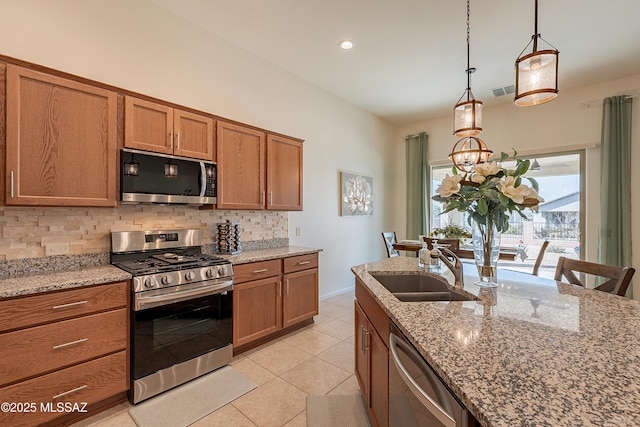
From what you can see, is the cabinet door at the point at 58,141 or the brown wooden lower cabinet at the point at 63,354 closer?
the brown wooden lower cabinet at the point at 63,354

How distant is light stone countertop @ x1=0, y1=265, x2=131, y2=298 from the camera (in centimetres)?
159

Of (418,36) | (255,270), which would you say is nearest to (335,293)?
(255,270)

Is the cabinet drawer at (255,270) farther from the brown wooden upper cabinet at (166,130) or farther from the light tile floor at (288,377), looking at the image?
the brown wooden upper cabinet at (166,130)

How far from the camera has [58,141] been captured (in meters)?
1.90

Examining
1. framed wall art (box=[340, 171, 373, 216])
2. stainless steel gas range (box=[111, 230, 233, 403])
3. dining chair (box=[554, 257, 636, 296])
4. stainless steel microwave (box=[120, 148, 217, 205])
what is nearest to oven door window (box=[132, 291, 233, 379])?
stainless steel gas range (box=[111, 230, 233, 403])

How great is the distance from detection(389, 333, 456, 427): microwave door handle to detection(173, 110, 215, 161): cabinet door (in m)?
2.23

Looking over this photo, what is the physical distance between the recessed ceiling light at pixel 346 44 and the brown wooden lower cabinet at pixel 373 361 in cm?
260

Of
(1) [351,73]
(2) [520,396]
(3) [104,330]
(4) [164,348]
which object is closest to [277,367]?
(4) [164,348]

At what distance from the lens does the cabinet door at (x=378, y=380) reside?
1.36m

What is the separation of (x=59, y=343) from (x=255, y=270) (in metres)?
1.41

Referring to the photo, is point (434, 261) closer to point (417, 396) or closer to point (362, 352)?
point (362, 352)

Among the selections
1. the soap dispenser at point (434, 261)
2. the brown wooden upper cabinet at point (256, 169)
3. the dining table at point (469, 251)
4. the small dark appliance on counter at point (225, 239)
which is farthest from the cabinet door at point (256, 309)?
the dining table at point (469, 251)

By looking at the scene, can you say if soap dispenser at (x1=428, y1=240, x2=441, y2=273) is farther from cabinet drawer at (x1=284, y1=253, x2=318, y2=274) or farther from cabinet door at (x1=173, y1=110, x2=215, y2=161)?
cabinet door at (x1=173, y1=110, x2=215, y2=161)

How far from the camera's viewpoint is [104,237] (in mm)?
2326
